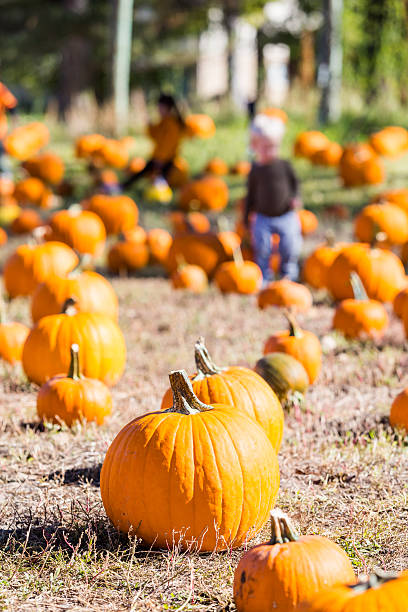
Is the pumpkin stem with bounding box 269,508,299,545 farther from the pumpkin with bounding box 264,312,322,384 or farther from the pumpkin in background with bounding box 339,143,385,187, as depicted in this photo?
the pumpkin in background with bounding box 339,143,385,187

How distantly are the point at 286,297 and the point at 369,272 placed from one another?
755 millimetres

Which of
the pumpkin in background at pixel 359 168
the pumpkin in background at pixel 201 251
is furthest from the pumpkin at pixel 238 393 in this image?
the pumpkin in background at pixel 359 168

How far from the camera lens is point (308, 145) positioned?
1353 centimetres

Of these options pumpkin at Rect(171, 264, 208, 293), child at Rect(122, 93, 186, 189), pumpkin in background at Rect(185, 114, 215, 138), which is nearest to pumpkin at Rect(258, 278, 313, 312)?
pumpkin at Rect(171, 264, 208, 293)

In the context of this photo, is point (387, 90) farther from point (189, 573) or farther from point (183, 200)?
point (189, 573)

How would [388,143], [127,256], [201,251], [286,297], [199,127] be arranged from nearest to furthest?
[286,297], [201,251], [127,256], [388,143], [199,127]

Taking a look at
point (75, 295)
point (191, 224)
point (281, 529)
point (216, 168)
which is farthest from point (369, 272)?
point (216, 168)

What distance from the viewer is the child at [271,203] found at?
8.10 meters

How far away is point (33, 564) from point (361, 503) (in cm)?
134

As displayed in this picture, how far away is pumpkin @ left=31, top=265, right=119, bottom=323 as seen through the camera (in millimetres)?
5934

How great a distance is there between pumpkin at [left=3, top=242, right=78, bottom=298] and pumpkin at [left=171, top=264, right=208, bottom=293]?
1.06m

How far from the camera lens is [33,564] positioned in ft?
9.48

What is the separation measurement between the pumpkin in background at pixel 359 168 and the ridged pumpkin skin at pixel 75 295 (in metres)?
6.66

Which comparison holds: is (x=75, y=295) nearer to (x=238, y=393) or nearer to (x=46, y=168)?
(x=238, y=393)
